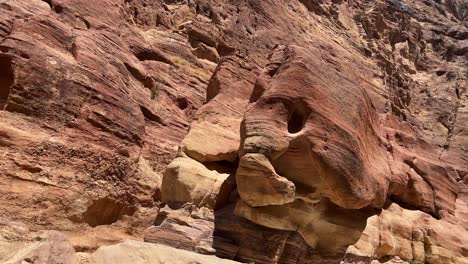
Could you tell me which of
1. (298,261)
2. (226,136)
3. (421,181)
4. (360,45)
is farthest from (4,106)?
(360,45)

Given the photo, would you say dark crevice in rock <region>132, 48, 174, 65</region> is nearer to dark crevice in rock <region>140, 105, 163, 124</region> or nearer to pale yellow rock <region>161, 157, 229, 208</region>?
dark crevice in rock <region>140, 105, 163, 124</region>

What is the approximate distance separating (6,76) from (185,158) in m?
3.94

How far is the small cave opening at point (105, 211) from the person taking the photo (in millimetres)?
9423

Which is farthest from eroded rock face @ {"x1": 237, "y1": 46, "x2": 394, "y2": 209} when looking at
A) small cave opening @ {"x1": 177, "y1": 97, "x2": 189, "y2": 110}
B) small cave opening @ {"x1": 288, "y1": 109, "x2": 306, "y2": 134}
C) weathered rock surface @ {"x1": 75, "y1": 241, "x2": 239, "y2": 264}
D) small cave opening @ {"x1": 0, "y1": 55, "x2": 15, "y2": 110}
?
small cave opening @ {"x1": 0, "y1": 55, "x2": 15, "y2": 110}

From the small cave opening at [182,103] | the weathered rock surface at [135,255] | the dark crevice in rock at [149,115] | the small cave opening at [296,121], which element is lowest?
the weathered rock surface at [135,255]

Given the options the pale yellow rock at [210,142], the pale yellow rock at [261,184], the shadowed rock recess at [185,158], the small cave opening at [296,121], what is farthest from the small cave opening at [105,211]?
the small cave opening at [296,121]

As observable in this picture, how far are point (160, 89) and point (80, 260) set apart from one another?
7.33 meters

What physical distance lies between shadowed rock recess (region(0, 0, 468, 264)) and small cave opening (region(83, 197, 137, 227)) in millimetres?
33

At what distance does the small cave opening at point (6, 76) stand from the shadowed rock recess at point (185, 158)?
0.03 meters

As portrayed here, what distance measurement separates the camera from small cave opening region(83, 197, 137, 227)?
9.42 metres

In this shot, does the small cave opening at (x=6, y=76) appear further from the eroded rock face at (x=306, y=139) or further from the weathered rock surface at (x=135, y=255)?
the eroded rock face at (x=306, y=139)

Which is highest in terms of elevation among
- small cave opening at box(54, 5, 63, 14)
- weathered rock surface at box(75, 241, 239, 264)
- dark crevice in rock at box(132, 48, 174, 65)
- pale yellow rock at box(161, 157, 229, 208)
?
dark crevice in rock at box(132, 48, 174, 65)

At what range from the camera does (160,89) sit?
13.3 meters

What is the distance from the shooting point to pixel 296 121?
10.2 metres
